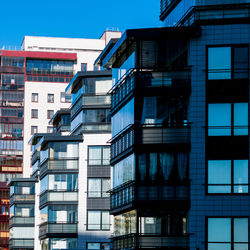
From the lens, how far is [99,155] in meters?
61.4

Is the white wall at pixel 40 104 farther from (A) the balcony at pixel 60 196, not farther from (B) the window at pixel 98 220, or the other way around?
(B) the window at pixel 98 220

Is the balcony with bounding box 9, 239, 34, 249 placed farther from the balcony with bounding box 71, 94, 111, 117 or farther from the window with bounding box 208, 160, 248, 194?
the window with bounding box 208, 160, 248, 194

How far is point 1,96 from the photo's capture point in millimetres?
122438

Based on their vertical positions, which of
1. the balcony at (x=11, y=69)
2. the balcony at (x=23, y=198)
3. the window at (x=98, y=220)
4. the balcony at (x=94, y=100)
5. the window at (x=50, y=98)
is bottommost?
the window at (x=98, y=220)

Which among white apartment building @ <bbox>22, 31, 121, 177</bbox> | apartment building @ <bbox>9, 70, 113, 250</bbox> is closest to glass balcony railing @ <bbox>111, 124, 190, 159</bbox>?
apartment building @ <bbox>9, 70, 113, 250</bbox>

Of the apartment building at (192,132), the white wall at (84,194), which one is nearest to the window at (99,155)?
the white wall at (84,194)

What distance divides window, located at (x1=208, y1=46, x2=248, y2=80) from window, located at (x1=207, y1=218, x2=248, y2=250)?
22.6 feet

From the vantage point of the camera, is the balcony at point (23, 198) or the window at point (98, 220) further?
the balcony at point (23, 198)

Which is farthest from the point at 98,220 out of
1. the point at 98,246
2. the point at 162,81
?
the point at 162,81

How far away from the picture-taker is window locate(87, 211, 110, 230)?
6116cm

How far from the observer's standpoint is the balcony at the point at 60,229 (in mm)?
62438

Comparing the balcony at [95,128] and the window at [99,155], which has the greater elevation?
the balcony at [95,128]

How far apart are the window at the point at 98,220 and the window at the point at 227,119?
25684 mm

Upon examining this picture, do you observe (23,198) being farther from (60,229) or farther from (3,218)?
(3,218)
